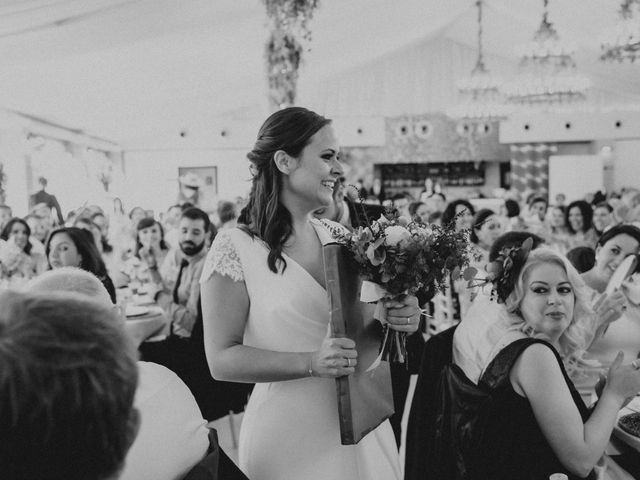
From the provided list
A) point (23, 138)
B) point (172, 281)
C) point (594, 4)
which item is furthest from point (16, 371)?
point (23, 138)

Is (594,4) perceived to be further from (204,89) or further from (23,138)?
(23,138)

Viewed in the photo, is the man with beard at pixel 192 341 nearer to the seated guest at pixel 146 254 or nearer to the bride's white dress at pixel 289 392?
the seated guest at pixel 146 254

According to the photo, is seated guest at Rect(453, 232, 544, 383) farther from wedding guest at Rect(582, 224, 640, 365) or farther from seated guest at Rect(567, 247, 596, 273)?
seated guest at Rect(567, 247, 596, 273)

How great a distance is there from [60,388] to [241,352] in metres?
1.02

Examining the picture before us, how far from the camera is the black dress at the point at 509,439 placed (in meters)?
1.79

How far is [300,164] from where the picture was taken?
1.71m

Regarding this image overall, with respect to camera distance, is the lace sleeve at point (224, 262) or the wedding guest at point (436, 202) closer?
the lace sleeve at point (224, 262)

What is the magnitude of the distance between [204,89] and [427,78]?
7.45 metres

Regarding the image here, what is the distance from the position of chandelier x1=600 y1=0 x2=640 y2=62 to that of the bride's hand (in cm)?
610

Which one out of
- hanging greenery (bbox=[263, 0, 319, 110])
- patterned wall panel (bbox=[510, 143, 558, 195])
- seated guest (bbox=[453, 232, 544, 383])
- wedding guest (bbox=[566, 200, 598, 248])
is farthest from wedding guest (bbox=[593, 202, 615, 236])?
patterned wall panel (bbox=[510, 143, 558, 195])

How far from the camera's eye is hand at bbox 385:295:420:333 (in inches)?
64.6

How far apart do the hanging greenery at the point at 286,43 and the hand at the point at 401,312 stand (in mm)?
3750

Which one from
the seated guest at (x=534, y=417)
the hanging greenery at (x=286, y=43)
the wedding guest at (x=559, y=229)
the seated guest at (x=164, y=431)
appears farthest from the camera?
the wedding guest at (x=559, y=229)

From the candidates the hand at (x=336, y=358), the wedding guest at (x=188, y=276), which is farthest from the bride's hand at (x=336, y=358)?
the wedding guest at (x=188, y=276)
